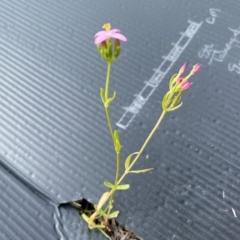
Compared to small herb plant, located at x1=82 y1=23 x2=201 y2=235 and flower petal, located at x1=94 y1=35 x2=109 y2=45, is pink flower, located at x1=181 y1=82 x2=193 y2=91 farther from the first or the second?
flower petal, located at x1=94 y1=35 x2=109 y2=45

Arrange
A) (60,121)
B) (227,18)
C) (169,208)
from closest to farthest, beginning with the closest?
(169,208) → (60,121) → (227,18)

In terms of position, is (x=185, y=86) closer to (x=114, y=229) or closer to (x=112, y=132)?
(x=112, y=132)

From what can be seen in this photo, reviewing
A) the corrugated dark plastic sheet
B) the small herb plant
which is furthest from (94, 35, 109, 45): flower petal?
the corrugated dark plastic sheet

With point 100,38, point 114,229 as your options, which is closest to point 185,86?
point 100,38

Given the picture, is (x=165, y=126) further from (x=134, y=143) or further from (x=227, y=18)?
(x=227, y=18)

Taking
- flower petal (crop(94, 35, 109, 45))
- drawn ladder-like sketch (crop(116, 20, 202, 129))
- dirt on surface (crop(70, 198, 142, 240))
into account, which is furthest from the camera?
drawn ladder-like sketch (crop(116, 20, 202, 129))

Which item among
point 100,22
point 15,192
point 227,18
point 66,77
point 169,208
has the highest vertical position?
point 227,18

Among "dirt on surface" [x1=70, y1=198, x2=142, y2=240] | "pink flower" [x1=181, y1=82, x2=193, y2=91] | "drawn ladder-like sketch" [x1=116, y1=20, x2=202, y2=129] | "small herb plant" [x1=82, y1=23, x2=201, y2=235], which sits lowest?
"dirt on surface" [x1=70, y1=198, x2=142, y2=240]

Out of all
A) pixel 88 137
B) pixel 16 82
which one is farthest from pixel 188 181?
pixel 16 82
